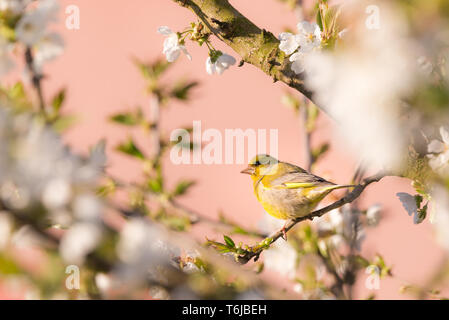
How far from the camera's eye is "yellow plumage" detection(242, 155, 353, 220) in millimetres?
1256

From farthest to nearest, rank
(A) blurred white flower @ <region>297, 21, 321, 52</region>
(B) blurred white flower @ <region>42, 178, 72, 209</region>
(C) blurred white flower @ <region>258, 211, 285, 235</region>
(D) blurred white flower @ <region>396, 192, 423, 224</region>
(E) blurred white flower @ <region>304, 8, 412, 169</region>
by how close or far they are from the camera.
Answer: (C) blurred white flower @ <region>258, 211, 285, 235</region> → (D) blurred white flower @ <region>396, 192, 423, 224</region> → (A) blurred white flower @ <region>297, 21, 321, 52</region> → (B) blurred white flower @ <region>42, 178, 72, 209</region> → (E) blurred white flower @ <region>304, 8, 412, 169</region>

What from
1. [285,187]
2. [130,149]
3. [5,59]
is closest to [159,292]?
[5,59]

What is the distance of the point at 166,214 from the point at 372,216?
23.8 inches

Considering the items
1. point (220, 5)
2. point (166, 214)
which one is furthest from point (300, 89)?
point (166, 214)

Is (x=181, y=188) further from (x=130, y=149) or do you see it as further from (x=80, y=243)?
(x=80, y=243)

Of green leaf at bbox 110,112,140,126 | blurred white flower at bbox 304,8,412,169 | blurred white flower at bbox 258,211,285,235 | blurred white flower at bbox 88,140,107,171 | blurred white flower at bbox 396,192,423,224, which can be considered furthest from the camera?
blurred white flower at bbox 258,211,285,235

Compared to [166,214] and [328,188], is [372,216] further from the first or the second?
[166,214]

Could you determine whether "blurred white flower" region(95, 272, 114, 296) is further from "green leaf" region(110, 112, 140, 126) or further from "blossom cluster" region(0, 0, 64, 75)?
"green leaf" region(110, 112, 140, 126)

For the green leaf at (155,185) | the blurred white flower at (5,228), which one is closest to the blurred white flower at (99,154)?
the blurred white flower at (5,228)

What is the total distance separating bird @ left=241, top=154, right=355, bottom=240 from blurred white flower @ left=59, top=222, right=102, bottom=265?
0.84 meters

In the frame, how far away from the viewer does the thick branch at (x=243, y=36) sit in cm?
82

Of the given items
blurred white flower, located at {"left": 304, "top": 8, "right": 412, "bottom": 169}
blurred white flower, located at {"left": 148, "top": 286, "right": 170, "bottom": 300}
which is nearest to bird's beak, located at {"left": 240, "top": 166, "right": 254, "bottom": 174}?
blurred white flower, located at {"left": 148, "top": 286, "right": 170, "bottom": 300}

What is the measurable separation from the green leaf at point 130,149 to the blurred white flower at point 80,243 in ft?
2.83

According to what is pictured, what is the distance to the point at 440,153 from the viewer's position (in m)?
0.68
